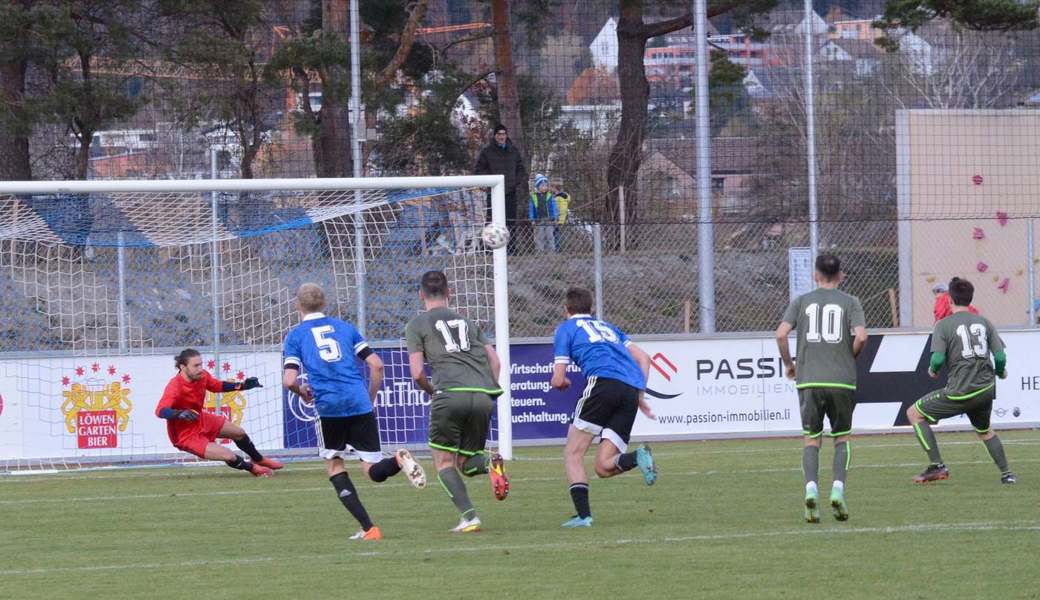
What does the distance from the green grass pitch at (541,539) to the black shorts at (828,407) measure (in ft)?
2.11

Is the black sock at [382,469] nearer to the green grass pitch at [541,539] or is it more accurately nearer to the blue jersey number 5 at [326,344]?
the green grass pitch at [541,539]

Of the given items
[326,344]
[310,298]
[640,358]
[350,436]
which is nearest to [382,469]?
[350,436]

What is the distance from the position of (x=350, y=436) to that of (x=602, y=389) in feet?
5.76

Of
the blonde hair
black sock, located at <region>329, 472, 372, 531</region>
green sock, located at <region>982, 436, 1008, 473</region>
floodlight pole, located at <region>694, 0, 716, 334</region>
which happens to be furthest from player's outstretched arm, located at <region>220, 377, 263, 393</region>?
green sock, located at <region>982, 436, 1008, 473</region>

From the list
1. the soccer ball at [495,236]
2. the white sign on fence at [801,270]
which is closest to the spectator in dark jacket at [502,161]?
the white sign on fence at [801,270]

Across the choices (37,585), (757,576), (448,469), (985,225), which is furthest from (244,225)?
(985,225)

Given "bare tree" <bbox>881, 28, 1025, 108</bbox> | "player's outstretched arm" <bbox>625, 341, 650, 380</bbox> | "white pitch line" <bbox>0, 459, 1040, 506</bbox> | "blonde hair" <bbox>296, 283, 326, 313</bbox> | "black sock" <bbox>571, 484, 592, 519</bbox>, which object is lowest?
"white pitch line" <bbox>0, 459, 1040, 506</bbox>

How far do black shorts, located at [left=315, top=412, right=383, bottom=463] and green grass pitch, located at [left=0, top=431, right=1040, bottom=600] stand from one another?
57 cm

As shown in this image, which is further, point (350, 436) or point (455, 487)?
point (350, 436)

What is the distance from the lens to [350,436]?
10.0m

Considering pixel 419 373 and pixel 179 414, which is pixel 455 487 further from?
pixel 179 414

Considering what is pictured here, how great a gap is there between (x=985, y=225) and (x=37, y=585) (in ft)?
66.7

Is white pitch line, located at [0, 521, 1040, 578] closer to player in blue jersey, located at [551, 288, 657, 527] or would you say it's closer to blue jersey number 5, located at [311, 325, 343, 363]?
player in blue jersey, located at [551, 288, 657, 527]

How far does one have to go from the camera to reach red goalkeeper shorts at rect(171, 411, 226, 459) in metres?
14.2
